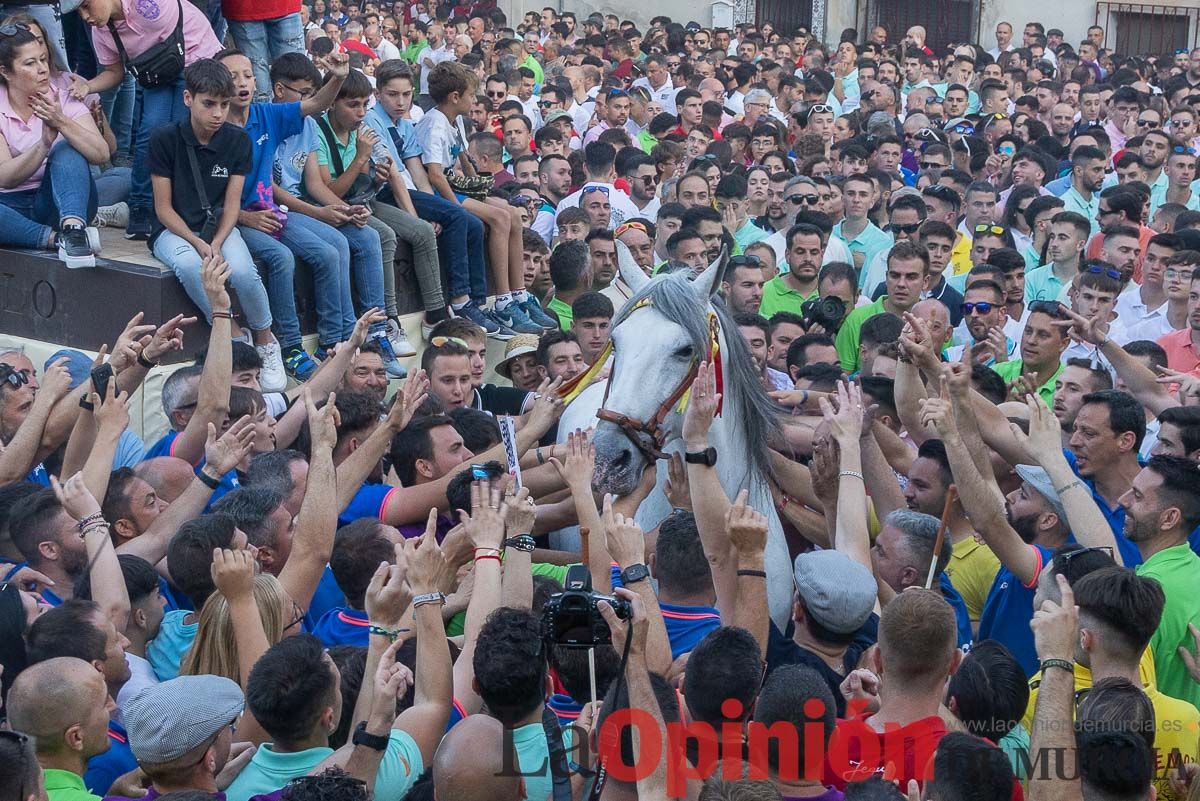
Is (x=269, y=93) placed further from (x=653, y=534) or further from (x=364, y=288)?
(x=653, y=534)

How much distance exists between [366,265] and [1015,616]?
4849mm

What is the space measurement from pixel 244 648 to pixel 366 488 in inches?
70.1

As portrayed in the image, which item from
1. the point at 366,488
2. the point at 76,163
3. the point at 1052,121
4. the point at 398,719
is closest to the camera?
the point at 398,719

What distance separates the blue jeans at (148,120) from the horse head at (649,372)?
4.24 meters

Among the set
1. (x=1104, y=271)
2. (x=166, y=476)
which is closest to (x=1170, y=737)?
(x=166, y=476)

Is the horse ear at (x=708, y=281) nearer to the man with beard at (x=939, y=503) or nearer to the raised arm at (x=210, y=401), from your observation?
the man with beard at (x=939, y=503)

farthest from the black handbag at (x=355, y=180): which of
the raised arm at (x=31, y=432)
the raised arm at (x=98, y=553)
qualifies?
the raised arm at (x=98, y=553)

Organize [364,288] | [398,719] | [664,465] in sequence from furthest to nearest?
1. [364,288]
2. [664,465]
3. [398,719]

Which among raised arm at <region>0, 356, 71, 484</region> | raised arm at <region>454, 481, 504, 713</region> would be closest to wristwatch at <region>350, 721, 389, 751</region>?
raised arm at <region>454, 481, 504, 713</region>

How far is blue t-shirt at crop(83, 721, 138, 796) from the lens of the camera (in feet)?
13.3

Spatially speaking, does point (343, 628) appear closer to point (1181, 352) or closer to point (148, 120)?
point (148, 120)

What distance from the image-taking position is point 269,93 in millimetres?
9305

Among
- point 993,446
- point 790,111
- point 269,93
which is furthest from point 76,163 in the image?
point 790,111

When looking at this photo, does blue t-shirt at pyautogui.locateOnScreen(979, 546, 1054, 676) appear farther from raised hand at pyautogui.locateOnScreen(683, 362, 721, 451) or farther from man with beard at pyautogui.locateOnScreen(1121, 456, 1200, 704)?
raised hand at pyautogui.locateOnScreen(683, 362, 721, 451)
